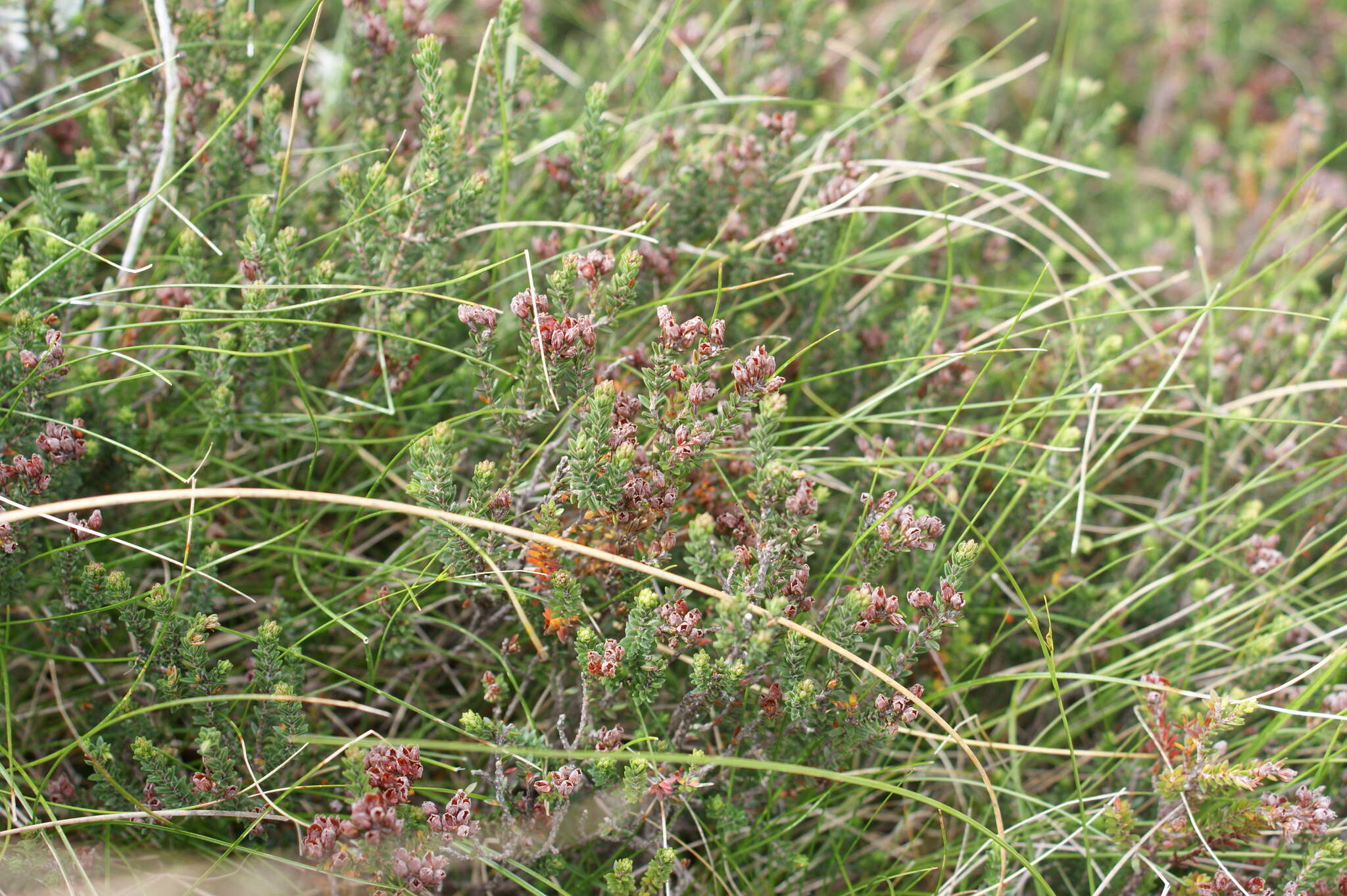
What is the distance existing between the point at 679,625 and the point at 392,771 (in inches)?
21.9

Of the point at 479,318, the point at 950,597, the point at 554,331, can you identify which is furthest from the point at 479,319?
the point at 950,597

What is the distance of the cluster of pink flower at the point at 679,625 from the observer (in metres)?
1.74

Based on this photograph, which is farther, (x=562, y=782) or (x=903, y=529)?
(x=903, y=529)

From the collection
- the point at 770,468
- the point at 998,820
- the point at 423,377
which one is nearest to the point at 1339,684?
the point at 998,820

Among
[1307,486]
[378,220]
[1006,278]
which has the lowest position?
[1307,486]

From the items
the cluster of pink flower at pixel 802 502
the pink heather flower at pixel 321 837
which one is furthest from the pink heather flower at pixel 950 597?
the pink heather flower at pixel 321 837

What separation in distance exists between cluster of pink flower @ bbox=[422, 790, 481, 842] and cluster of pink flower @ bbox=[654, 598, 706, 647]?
1.48ft

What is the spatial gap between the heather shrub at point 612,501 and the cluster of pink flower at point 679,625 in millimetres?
29

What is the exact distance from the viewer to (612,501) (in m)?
1.76

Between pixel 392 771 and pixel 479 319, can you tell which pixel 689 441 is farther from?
pixel 392 771

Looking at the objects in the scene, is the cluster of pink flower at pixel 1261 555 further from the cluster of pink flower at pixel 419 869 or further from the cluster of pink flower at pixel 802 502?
the cluster of pink flower at pixel 419 869

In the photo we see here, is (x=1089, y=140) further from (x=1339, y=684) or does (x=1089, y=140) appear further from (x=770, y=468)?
(x=770, y=468)

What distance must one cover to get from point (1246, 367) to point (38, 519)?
3079mm

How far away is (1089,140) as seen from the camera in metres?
3.11
